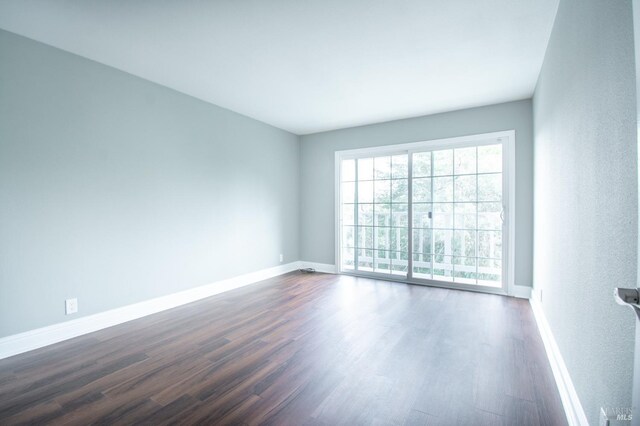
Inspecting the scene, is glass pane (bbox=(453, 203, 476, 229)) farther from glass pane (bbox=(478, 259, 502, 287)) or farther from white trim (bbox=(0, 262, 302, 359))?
white trim (bbox=(0, 262, 302, 359))

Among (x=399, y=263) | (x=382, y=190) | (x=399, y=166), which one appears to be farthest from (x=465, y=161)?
(x=399, y=263)

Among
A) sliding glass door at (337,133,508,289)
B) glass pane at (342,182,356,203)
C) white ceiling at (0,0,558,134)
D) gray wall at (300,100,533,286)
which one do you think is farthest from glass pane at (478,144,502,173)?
glass pane at (342,182,356,203)

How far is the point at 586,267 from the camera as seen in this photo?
146 centimetres

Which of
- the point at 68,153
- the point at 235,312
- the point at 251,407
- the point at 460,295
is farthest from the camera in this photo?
the point at 460,295

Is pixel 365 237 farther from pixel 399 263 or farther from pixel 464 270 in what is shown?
pixel 464 270

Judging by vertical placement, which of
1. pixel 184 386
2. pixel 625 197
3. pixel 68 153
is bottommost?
pixel 184 386

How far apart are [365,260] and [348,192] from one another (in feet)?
3.99

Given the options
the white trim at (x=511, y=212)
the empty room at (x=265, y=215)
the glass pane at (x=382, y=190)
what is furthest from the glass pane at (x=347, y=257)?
the white trim at (x=511, y=212)

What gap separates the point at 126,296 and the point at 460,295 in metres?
3.95

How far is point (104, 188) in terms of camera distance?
2.93m

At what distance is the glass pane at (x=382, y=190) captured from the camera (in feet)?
16.0

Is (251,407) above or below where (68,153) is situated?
below

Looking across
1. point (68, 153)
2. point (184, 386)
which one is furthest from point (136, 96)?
point (184, 386)

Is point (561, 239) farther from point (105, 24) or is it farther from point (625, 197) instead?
point (105, 24)
